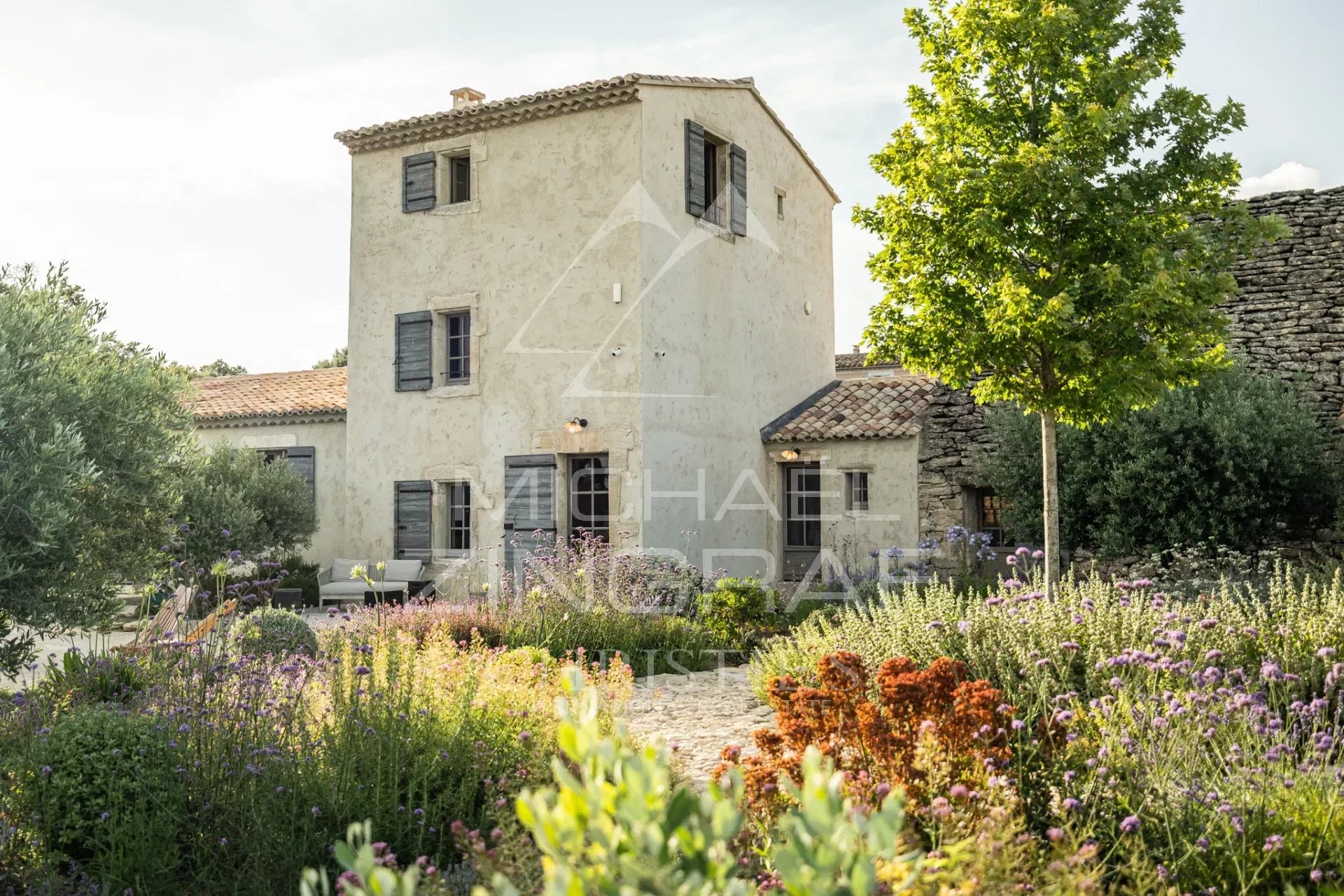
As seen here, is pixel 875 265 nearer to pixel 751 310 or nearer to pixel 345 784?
pixel 751 310

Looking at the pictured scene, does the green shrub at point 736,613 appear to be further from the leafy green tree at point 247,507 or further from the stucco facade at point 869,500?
the leafy green tree at point 247,507

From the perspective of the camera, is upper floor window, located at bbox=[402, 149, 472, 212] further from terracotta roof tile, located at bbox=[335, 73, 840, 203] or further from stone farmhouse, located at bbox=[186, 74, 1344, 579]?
terracotta roof tile, located at bbox=[335, 73, 840, 203]

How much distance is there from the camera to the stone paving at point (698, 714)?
5902 millimetres

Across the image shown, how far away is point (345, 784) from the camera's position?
14.3 ft

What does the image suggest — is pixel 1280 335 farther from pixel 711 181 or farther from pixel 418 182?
pixel 418 182

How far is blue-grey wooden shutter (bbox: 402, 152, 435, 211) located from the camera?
16312mm

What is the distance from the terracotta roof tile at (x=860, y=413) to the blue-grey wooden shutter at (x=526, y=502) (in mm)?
3643

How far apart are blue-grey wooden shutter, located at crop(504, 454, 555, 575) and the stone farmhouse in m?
0.03

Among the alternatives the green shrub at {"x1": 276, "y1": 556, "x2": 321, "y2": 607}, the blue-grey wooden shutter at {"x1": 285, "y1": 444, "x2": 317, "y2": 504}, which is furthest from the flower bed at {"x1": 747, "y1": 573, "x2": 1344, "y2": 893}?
the blue-grey wooden shutter at {"x1": 285, "y1": 444, "x2": 317, "y2": 504}

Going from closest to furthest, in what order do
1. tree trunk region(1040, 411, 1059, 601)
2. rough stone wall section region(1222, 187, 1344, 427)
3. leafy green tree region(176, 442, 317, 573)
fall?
tree trunk region(1040, 411, 1059, 601), rough stone wall section region(1222, 187, 1344, 427), leafy green tree region(176, 442, 317, 573)

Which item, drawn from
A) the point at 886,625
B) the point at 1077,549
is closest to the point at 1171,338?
the point at 1077,549

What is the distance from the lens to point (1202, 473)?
13.1 m

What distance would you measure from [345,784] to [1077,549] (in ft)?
37.2

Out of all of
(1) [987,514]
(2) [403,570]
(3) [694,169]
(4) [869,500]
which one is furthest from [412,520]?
(1) [987,514]
